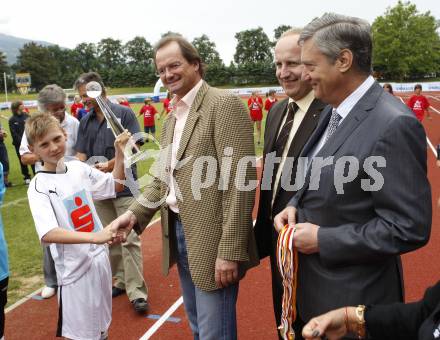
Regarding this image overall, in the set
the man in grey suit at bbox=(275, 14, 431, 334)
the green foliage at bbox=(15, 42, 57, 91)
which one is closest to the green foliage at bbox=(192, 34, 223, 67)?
the green foliage at bbox=(15, 42, 57, 91)

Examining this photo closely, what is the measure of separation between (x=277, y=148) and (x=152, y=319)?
248cm

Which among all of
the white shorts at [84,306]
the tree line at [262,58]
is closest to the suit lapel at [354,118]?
the white shorts at [84,306]

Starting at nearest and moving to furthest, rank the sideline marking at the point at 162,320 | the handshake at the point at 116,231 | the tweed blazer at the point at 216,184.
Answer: the tweed blazer at the point at 216,184, the handshake at the point at 116,231, the sideline marking at the point at 162,320

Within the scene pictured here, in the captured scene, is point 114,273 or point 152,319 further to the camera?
point 114,273

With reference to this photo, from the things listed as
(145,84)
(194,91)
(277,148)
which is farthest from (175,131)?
(145,84)

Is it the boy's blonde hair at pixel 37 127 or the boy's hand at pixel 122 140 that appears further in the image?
the boy's hand at pixel 122 140

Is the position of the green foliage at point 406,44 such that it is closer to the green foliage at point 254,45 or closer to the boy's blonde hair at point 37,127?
the green foliage at point 254,45

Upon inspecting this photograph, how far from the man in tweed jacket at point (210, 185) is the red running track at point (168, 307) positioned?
5.36 feet

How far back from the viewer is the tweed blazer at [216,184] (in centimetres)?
236

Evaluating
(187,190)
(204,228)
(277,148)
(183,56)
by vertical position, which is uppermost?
(183,56)

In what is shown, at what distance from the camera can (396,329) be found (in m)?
1.80

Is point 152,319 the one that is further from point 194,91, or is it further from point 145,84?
→ point 145,84

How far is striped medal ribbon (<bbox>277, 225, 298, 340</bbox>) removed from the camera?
1926 millimetres

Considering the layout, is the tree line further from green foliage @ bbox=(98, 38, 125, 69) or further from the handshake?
the handshake
